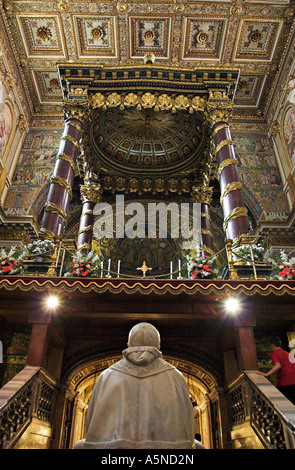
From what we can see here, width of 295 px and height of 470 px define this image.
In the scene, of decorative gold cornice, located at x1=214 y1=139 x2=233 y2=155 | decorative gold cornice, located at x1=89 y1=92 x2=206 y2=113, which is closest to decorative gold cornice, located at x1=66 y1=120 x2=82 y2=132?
decorative gold cornice, located at x1=89 y1=92 x2=206 y2=113

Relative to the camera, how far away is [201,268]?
7141 millimetres

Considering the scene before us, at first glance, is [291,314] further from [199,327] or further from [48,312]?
[48,312]

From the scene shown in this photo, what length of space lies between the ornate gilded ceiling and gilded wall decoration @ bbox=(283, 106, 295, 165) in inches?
63.6

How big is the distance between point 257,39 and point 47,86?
9.40 meters

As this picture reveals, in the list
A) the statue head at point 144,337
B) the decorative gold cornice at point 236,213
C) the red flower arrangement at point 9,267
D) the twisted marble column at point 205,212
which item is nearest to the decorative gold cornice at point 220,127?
the decorative gold cornice at point 236,213

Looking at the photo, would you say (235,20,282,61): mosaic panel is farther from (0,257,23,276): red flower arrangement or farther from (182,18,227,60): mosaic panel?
(0,257,23,276): red flower arrangement

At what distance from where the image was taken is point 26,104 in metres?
16.2

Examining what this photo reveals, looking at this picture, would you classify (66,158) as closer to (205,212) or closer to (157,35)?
(205,212)

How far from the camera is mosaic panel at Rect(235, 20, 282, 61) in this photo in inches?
548

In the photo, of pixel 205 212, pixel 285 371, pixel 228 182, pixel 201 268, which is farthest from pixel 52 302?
pixel 205 212

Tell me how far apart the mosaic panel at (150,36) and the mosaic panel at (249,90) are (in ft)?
12.1

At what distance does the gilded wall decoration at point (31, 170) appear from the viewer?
14.1 meters

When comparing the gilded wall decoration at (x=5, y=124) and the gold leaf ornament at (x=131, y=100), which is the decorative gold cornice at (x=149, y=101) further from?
the gilded wall decoration at (x=5, y=124)

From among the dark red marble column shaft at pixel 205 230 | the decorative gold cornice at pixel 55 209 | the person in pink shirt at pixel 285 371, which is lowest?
the person in pink shirt at pixel 285 371
